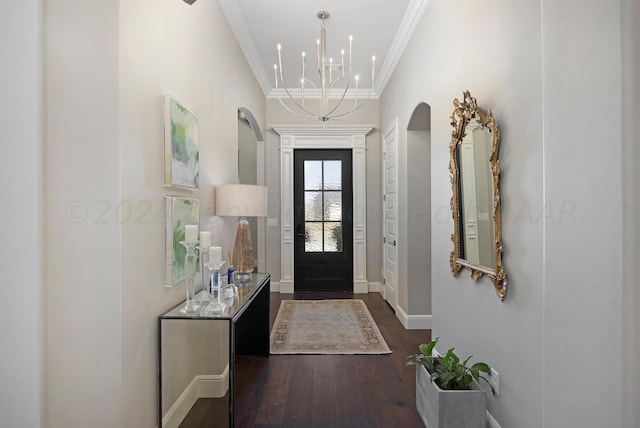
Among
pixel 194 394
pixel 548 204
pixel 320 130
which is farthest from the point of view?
pixel 320 130

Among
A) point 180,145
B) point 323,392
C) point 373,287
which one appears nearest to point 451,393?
point 323,392

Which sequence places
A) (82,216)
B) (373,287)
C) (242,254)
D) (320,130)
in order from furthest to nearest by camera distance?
1. (373,287)
2. (320,130)
3. (242,254)
4. (82,216)

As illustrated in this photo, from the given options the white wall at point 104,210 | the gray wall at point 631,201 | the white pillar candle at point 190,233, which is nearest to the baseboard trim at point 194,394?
the white wall at point 104,210

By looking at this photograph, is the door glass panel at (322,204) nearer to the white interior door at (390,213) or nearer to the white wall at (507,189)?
the white interior door at (390,213)

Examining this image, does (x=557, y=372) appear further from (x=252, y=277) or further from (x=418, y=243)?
(x=418, y=243)

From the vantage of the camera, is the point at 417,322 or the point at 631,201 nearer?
the point at 631,201

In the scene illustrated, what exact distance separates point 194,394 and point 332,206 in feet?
11.3

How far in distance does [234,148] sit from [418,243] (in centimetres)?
203

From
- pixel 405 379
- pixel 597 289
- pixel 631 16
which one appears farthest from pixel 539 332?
pixel 405 379

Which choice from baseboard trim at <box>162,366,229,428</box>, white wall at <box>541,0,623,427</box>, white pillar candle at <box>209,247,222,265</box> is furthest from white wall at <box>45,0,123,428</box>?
white wall at <box>541,0,623,427</box>

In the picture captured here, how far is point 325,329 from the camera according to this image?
356 centimetres

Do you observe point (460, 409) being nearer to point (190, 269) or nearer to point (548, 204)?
point (548, 204)

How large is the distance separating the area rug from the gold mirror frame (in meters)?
1.30

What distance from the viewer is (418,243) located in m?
3.64
